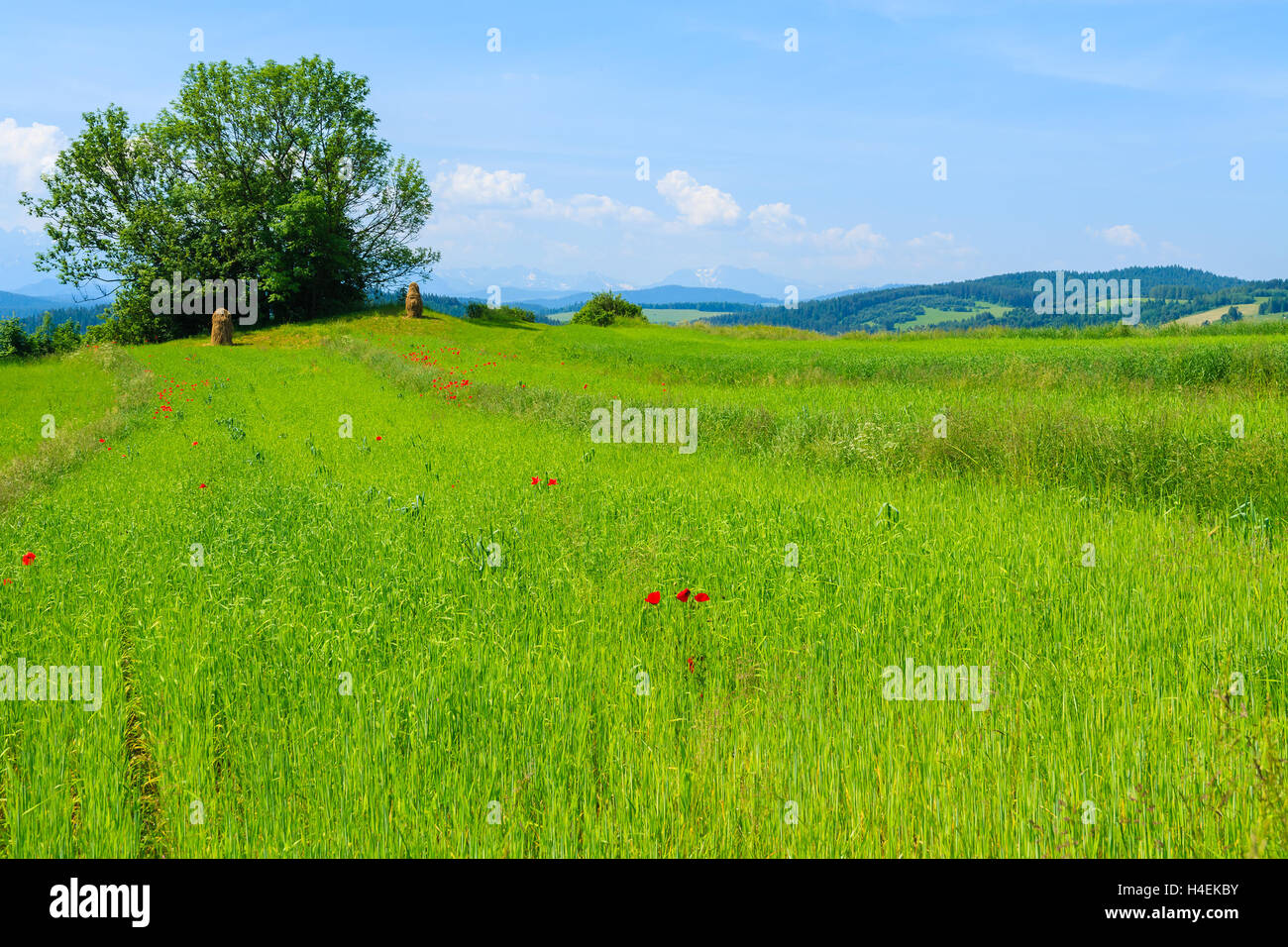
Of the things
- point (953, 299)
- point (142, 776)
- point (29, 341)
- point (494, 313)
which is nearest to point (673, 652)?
point (142, 776)

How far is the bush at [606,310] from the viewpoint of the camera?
7162 centimetres

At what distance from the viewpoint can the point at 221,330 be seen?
144ft

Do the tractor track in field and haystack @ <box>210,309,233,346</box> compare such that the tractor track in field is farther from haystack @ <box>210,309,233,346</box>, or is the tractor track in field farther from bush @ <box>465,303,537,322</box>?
bush @ <box>465,303,537,322</box>

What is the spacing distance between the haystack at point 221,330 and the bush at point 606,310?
3430 cm

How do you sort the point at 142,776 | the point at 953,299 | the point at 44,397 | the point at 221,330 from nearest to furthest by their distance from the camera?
1. the point at 142,776
2. the point at 44,397
3. the point at 221,330
4. the point at 953,299

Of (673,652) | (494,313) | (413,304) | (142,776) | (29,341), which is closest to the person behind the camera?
(142,776)

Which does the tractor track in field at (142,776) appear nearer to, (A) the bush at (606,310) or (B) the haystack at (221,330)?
(B) the haystack at (221,330)

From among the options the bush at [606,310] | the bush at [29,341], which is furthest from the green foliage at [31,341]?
the bush at [606,310]

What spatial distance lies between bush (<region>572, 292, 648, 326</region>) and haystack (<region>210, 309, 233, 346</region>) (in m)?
34.3

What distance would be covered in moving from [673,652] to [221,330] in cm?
4773

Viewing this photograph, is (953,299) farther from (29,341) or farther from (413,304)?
(29,341)
